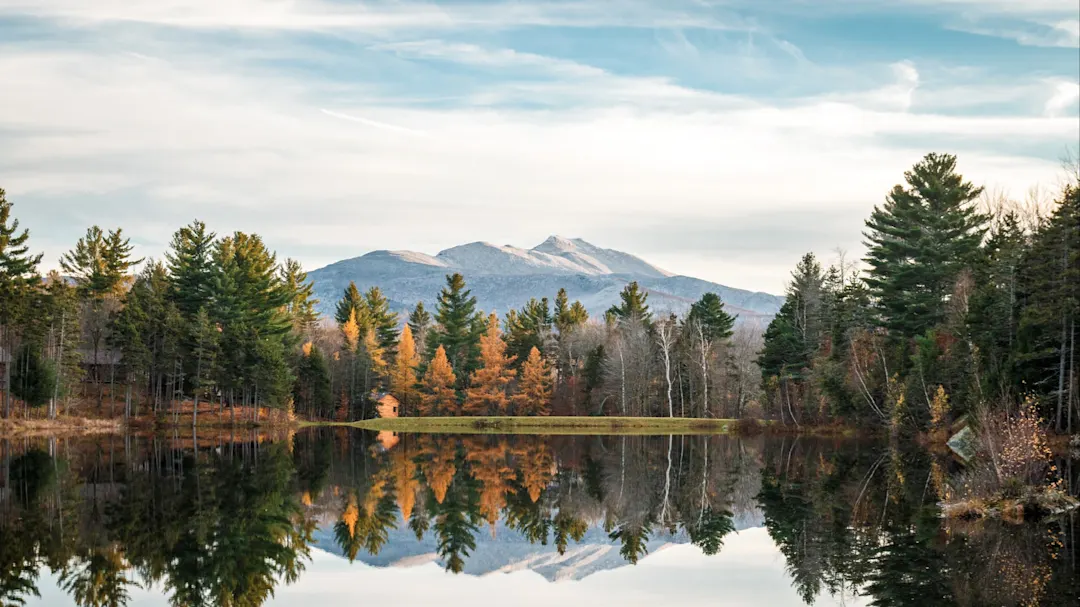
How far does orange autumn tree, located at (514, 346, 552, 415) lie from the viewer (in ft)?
322

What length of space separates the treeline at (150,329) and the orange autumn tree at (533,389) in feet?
70.4

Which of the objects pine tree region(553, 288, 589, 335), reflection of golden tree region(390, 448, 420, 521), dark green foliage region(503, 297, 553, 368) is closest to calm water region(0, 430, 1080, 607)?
reflection of golden tree region(390, 448, 420, 521)

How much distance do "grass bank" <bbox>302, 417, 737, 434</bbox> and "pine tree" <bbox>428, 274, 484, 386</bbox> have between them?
14.7 metres

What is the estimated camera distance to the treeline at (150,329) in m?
69.9

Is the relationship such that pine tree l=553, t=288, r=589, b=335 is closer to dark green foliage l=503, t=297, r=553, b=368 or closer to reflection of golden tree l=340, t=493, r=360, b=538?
dark green foliage l=503, t=297, r=553, b=368

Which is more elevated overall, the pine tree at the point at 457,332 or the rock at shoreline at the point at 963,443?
the pine tree at the point at 457,332

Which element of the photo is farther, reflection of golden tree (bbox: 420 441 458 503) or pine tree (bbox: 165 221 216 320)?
pine tree (bbox: 165 221 216 320)

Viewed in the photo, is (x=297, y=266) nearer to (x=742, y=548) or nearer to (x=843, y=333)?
(x=843, y=333)

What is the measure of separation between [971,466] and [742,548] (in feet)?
52.1

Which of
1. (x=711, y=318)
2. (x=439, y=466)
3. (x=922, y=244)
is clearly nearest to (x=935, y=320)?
(x=922, y=244)

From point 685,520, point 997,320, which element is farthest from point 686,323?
point 685,520

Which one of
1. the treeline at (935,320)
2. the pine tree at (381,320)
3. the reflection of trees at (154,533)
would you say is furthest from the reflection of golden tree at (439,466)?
the pine tree at (381,320)

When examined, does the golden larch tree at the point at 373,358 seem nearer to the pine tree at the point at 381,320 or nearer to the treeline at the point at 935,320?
the pine tree at the point at 381,320

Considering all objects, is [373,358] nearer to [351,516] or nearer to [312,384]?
[312,384]
